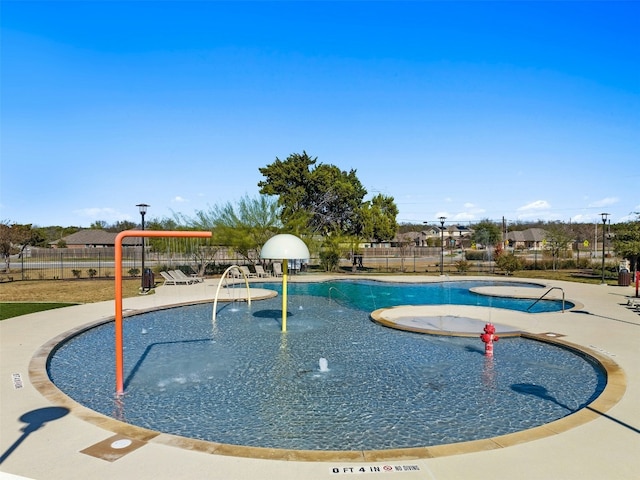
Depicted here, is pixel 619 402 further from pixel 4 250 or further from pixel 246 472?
pixel 4 250

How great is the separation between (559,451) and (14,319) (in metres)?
13.7

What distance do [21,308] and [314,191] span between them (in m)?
30.9

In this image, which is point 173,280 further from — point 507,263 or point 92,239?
point 92,239

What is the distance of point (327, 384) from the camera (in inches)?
308

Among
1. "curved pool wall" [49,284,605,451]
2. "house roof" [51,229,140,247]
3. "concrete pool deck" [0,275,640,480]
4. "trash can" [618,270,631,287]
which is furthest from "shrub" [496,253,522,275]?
"house roof" [51,229,140,247]

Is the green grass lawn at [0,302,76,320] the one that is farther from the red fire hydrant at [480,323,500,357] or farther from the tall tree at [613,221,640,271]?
the tall tree at [613,221,640,271]

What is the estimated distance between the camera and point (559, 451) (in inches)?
192

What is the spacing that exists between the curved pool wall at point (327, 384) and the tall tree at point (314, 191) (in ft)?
101

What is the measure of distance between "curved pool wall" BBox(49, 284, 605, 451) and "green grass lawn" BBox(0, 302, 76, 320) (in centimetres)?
383

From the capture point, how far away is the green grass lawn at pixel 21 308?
537 inches

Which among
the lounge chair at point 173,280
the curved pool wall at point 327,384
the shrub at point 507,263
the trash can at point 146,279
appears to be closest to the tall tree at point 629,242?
the shrub at point 507,263

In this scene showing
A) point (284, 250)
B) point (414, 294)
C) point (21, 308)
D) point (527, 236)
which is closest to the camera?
point (284, 250)

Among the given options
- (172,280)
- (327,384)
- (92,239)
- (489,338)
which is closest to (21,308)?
(172,280)

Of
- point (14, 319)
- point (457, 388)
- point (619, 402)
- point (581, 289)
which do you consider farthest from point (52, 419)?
point (581, 289)
